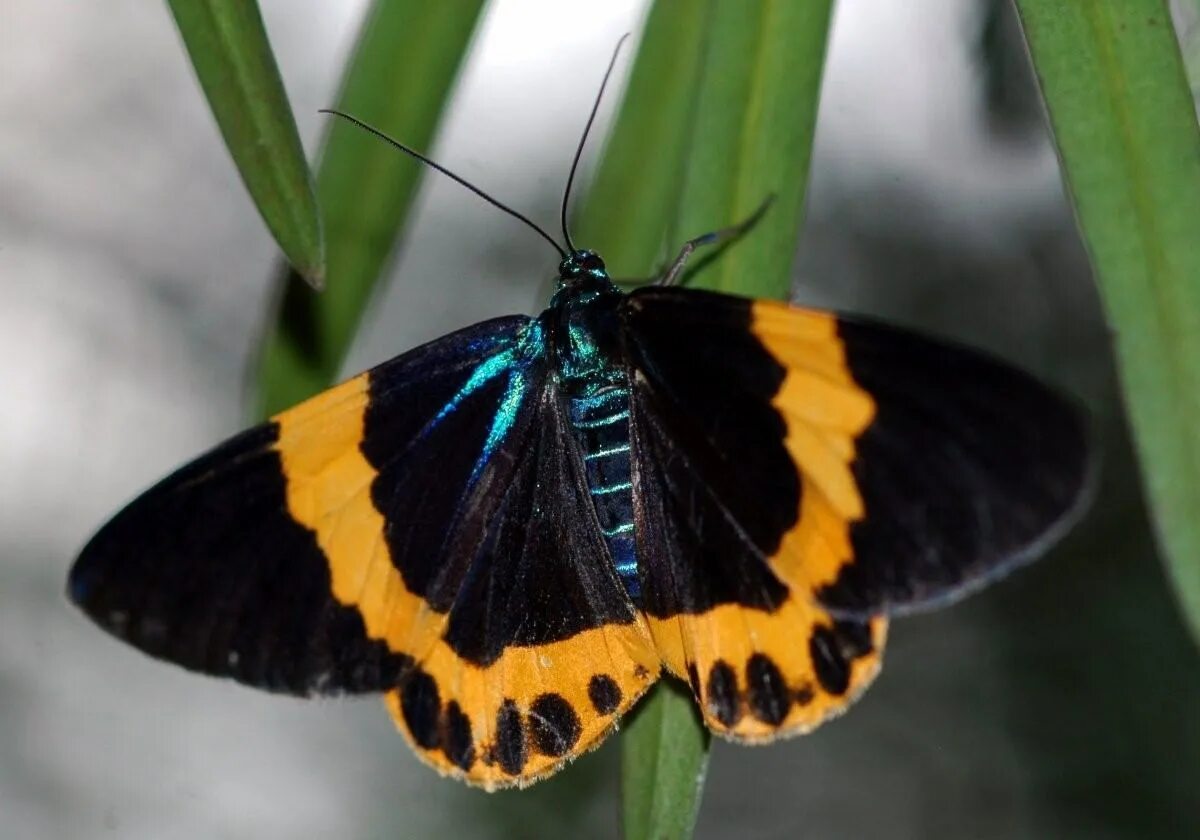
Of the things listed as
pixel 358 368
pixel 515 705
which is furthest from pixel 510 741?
pixel 358 368

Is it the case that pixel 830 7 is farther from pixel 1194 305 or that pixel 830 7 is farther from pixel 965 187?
pixel 965 187

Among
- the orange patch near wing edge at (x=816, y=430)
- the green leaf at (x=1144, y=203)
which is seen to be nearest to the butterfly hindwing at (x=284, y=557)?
the orange patch near wing edge at (x=816, y=430)

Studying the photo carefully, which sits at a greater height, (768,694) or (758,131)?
(758,131)

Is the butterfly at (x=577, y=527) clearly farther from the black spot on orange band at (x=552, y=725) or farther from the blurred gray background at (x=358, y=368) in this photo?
the blurred gray background at (x=358, y=368)

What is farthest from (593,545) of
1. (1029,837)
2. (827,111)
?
(1029,837)

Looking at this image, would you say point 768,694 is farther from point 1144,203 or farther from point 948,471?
point 1144,203

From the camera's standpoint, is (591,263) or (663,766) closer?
(663,766)
